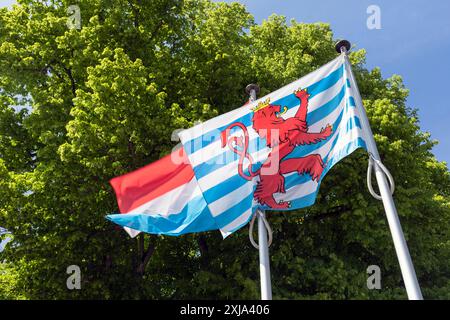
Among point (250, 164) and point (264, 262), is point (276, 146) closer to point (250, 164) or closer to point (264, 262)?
point (250, 164)

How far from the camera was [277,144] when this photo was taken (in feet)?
28.1

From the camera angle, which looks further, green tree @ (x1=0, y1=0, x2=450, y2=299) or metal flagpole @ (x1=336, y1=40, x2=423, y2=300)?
green tree @ (x1=0, y1=0, x2=450, y2=299)

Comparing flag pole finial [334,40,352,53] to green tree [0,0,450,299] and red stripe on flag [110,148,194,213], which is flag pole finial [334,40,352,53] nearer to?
red stripe on flag [110,148,194,213]

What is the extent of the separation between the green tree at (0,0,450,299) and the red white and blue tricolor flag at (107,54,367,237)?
5265 millimetres

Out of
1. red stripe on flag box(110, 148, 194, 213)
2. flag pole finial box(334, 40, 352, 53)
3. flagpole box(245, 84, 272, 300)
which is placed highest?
flag pole finial box(334, 40, 352, 53)

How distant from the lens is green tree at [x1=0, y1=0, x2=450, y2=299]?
1402cm

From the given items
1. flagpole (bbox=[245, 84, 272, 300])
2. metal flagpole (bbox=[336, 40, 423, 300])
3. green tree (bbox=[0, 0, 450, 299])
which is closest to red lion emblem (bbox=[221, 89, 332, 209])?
flagpole (bbox=[245, 84, 272, 300])

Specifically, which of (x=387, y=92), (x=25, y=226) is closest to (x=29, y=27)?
(x=25, y=226)

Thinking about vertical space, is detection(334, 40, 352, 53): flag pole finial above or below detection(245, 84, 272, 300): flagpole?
above

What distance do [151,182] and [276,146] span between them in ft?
8.51

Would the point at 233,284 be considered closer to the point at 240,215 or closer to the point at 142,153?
the point at 142,153

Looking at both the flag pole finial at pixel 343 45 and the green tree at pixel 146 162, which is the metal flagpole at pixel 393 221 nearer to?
the flag pole finial at pixel 343 45

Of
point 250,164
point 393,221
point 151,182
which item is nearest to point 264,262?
point 250,164

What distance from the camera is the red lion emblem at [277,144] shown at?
27.1ft
